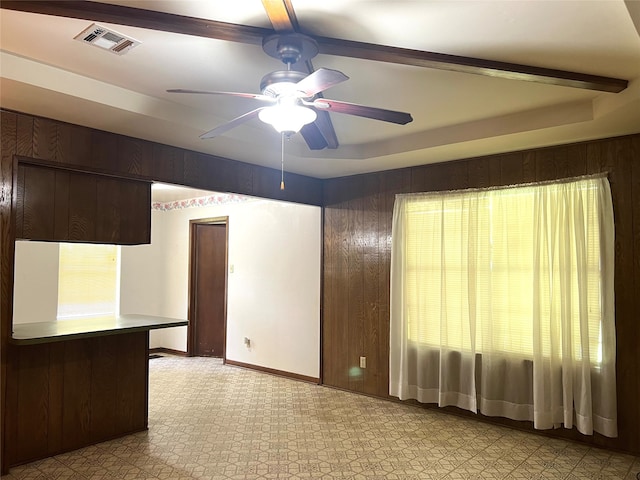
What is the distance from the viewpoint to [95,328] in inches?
130

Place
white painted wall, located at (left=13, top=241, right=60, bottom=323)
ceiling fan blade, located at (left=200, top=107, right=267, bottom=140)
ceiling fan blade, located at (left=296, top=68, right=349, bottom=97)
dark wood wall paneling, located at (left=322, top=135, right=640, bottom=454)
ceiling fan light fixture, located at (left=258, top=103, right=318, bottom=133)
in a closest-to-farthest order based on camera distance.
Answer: ceiling fan blade, located at (left=296, top=68, right=349, bottom=97), ceiling fan light fixture, located at (left=258, top=103, right=318, bottom=133), ceiling fan blade, located at (left=200, top=107, right=267, bottom=140), dark wood wall paneling, located at (left=322, top=135, right=640, bottom=454), white painted wall, located at (left=13, top=241, right=60, bottom=323)

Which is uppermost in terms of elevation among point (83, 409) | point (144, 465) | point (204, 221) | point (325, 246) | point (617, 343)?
point (204, 221)

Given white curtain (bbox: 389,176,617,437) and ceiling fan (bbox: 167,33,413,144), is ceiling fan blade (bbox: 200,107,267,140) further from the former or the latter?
white curtain (bbox: 389,176,617,437)

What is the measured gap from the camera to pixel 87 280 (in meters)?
6.02

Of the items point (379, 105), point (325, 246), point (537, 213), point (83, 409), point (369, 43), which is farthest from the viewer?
point (325, 246)

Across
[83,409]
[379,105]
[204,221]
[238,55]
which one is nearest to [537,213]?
[379,105]

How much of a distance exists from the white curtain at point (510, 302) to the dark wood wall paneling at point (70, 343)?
2.17m

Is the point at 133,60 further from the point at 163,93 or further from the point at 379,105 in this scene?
the point at 379,105

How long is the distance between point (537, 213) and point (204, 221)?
4597mm

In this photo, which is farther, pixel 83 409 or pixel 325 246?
pixel 325 246

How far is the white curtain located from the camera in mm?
3357

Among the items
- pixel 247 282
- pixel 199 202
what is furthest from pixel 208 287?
pixel 199 202

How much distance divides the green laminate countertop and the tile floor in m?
0.87

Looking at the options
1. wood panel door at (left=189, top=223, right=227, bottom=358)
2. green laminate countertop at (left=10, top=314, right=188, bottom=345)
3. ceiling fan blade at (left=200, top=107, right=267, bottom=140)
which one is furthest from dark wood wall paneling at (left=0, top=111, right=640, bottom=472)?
wood panel door at (left=189, top=223, right=227, bottom=358)
